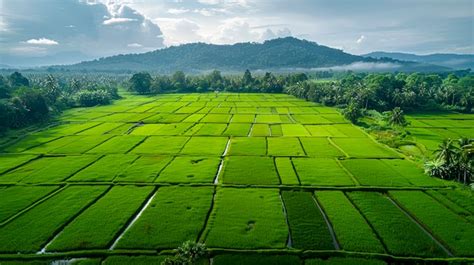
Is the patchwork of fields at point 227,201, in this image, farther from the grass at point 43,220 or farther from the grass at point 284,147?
the grass at point 284,147

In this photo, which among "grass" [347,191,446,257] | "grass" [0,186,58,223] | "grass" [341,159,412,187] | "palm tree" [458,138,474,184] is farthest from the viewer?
"grass" [341,159,412,187]

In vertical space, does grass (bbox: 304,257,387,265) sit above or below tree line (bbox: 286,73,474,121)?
below

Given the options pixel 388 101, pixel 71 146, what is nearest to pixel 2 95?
pixel 71 146

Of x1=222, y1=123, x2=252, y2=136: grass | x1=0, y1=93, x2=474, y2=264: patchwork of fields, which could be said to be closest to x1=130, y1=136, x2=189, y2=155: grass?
x1=0, y1=93, x2=474, y2=264: patchwork of fields

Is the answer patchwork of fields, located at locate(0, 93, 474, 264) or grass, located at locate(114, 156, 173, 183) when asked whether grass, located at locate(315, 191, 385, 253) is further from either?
grass, located at locate(114, 156, 173, 183)

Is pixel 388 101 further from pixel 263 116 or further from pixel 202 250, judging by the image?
pixel 202 250

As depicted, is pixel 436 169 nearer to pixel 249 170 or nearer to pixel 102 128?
pixel 249 170
